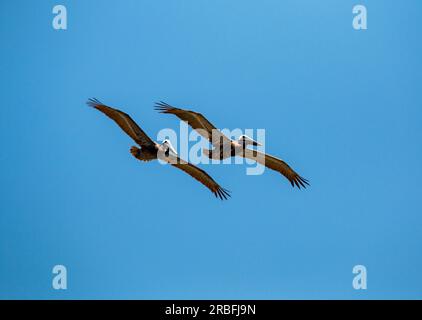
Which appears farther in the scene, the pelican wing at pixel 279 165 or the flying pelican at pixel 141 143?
the pelican wing at pixel 279 165

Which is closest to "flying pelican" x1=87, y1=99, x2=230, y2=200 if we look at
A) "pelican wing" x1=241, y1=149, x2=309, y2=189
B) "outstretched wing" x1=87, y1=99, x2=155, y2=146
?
"outstretched wing" x1=87, y1=99, x2=155, y2=146

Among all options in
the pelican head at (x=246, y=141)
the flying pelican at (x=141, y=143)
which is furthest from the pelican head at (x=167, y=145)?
the pelican head at (x=246, y=141)

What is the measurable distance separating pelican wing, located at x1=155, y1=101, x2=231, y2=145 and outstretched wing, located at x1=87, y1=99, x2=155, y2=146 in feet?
3.04

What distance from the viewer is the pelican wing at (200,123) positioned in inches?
891

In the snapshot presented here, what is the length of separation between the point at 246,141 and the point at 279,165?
1.40 meters

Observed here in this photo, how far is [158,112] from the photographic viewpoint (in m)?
22.5

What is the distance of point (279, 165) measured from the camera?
80.8 ft

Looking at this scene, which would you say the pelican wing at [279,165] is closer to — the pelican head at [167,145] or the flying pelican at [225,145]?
the flying pelican at [225,145]

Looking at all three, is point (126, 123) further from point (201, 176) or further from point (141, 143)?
point (201, 176)

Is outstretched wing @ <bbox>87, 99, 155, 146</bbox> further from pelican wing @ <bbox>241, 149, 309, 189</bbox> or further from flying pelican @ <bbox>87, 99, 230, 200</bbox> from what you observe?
pelican wing @ <bbox>241, 149, 309, 189</bbox>
